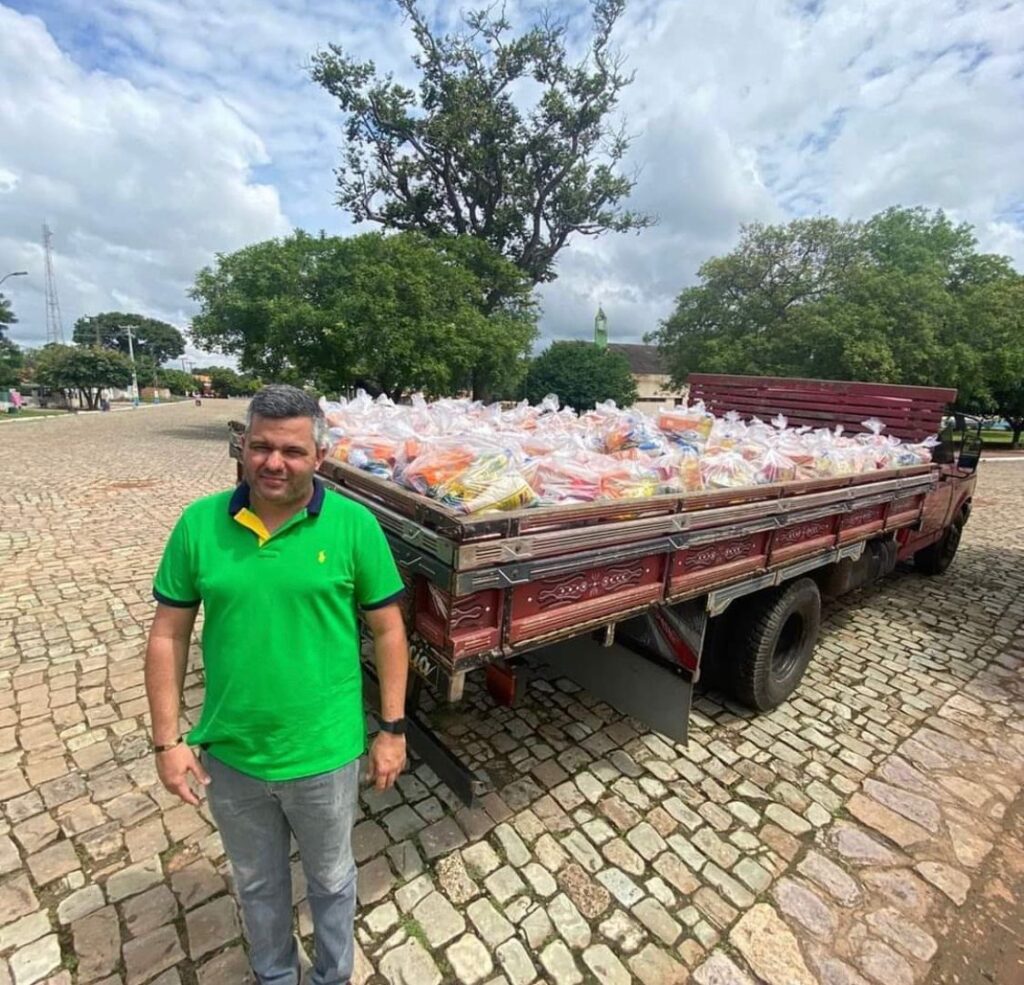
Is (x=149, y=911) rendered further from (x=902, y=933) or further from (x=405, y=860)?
(x=902, y=933)

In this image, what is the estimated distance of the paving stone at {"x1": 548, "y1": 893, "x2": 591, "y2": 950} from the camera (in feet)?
6.41

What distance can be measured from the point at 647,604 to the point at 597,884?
1154 mm

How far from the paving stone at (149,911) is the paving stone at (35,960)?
194 mm

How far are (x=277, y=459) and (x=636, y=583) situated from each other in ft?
4.96

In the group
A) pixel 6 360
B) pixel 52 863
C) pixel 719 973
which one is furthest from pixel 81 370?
pixel 719 973

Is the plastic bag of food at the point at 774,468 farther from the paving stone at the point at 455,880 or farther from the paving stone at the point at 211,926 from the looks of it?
the paving stone at the point at 211,926

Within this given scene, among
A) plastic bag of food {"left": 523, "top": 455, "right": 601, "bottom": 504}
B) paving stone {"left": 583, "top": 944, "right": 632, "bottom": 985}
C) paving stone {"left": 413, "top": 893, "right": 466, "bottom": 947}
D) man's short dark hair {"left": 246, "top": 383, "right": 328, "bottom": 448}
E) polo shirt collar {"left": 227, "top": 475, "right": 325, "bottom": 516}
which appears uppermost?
man's short dark hair {"left": 246, "top": 383, "right": 328, "bottom": 448}

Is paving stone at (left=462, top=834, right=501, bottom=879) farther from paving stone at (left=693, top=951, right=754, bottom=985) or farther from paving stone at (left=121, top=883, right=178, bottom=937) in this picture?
paving stone at (left=121, top=883, right=178, bottom=937)

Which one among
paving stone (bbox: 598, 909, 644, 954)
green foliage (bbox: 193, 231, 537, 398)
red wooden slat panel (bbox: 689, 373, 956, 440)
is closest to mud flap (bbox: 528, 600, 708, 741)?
paving stone (bbox: 598, 909, 644, 954)

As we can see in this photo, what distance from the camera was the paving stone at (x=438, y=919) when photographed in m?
1.93

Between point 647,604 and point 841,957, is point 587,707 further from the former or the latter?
point 841,957

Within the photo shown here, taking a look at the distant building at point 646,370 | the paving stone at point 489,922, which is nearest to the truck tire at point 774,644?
the paving stone at point 489,922

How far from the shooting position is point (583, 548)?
1.95 metres

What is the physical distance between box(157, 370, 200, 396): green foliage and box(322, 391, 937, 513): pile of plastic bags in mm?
85561
